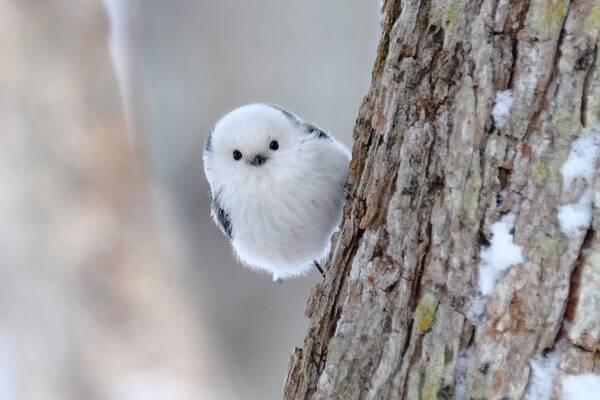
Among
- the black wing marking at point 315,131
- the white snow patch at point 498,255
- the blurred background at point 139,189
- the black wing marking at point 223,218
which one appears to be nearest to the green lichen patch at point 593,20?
the white snow patch at point 498,255

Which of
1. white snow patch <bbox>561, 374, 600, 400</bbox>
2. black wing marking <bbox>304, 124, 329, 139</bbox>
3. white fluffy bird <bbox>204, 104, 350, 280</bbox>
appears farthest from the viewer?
black wing marking <bbox>304, 124, 329, 139</bbox>

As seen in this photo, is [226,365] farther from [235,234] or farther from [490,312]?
[490,312]

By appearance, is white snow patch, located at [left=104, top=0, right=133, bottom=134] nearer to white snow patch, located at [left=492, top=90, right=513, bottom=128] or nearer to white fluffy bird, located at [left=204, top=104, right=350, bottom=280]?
white fluffy bird, located at [left=204, top=104, right=350, bottom=280]

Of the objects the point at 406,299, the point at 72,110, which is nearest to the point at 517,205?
the point at 406,299

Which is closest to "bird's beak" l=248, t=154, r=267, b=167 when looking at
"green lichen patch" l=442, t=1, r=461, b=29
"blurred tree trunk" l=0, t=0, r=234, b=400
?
"green lichen patch" l=442, t=1, r=461, b=29

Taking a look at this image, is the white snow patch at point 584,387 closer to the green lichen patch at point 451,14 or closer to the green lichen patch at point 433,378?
the green lichen patch at point 433,378

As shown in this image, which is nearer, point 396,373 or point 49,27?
point 396,373

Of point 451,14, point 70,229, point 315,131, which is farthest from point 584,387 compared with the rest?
point 70,229

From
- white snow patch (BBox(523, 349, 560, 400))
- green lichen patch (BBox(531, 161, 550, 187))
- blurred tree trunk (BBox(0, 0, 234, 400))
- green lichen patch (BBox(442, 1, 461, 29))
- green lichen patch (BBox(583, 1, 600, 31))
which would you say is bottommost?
white snow patch (BBox(523, 349, 560, 400))
